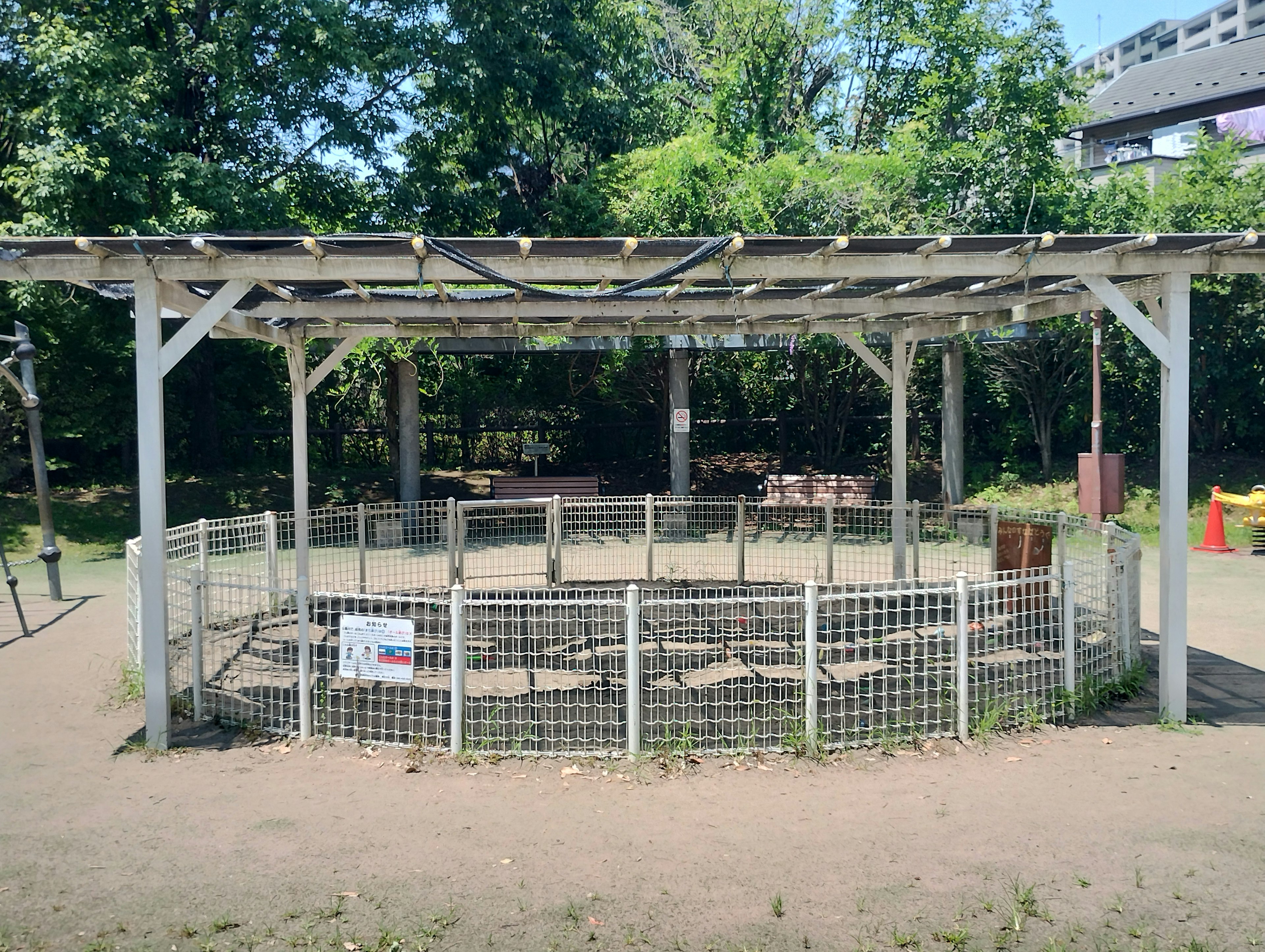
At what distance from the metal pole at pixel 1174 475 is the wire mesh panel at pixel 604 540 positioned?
22.2ft

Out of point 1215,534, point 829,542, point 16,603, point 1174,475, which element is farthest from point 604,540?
point 1215,534

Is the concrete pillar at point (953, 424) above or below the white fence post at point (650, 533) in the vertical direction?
above

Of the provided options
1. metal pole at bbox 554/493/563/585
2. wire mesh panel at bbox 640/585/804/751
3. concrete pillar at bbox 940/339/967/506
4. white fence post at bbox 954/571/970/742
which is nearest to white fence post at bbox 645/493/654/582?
metal pole at bbox 554/493/563/585

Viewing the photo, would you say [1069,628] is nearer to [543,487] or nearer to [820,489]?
[820,489]

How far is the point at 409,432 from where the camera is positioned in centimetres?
1898

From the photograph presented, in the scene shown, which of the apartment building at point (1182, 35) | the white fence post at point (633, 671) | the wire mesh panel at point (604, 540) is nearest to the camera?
the white fence post at point (633, 671)

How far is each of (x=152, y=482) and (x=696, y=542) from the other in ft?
27.2

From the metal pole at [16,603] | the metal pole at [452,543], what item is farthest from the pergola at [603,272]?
the metal pole at [16,603]

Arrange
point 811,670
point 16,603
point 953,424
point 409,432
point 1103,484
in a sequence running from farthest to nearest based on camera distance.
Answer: point 953,424 → point 409,432 → point 1103,484 → point 16,603 → point 811,670

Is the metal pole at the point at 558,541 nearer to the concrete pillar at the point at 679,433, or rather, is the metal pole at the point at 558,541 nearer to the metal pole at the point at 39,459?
the metal pole at the point at 39,459

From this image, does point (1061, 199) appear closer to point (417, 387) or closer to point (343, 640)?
point (417, 387)

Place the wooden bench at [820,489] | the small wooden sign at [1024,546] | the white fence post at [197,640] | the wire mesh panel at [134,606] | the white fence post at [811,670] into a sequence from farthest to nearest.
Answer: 1. the wooden bench at [820,489]
2. the small wooden sign at [1024,546]
3. the wire mesh panel at [134,606]
4. the white fence post at [197,640]
5. the white fence post at [811,670]

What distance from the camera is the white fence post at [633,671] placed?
6.41 m

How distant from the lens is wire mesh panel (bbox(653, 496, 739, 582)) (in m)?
13.4
